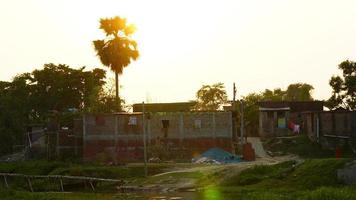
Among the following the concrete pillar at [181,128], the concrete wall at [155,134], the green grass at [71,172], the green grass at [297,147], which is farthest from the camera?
the concrete pillar at [181,128]

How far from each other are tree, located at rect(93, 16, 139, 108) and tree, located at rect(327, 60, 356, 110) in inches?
802

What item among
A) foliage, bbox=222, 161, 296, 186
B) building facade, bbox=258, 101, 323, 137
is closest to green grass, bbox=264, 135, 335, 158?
building facade, bbox=258, 101, 323, 137

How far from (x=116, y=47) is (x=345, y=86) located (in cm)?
2305

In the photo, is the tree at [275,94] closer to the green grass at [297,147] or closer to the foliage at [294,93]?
the foliage at [294,93]

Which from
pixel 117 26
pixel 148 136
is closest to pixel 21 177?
pixel 148 136

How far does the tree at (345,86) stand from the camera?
5597 centimetres

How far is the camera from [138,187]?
36.7m

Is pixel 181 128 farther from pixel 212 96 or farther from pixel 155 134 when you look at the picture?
pixel 212 96

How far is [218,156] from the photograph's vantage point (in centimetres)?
5091

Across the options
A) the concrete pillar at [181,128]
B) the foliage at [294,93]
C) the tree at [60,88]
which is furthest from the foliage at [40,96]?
the foliage at [294,93]

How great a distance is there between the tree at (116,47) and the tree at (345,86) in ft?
66.8

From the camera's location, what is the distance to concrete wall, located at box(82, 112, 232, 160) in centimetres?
5259

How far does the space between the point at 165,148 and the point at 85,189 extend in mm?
13794

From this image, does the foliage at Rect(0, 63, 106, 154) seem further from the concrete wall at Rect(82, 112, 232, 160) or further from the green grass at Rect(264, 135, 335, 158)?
the green grass at Rect(264, 135, 335, 158)
